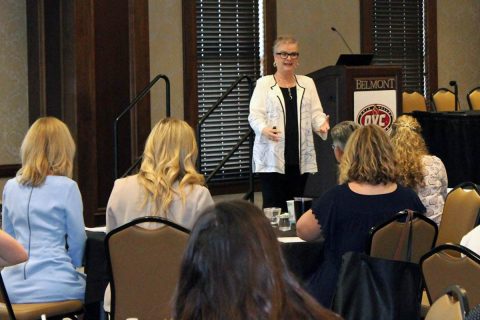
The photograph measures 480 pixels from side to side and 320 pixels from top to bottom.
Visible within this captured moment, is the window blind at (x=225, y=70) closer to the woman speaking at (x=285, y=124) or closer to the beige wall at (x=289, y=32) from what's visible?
the beige wall at (x=289, y=32)

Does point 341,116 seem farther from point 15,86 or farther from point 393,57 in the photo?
point 393,57

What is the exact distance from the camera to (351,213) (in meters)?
4.20

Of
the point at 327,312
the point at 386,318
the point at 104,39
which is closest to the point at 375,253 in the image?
the point at 386,318

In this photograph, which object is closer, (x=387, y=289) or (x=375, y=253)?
(x=387, y=289)

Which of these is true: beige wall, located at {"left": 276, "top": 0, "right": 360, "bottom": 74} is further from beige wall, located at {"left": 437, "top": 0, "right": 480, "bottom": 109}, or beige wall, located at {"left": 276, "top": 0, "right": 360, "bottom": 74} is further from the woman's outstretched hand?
the woman's outstretched hand

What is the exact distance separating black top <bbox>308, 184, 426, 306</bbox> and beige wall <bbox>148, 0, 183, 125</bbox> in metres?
5.00

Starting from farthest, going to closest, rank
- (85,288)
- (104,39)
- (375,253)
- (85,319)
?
(104,39)
(85,319)
(85,288)
(375,253)

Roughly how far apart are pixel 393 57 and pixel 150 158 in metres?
7.68

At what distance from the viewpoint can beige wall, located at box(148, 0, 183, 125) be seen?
908 cm

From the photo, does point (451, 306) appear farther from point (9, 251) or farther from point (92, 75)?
point (92, 75)

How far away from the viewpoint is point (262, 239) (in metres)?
1.79

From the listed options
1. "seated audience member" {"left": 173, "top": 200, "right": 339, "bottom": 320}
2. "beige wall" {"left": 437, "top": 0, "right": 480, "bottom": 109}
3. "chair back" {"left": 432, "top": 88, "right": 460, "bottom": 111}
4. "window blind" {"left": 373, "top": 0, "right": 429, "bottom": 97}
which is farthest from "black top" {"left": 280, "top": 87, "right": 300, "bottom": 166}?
"beige wall" {"left": 437, "top": 0, "right": 480, "bottom": 109}

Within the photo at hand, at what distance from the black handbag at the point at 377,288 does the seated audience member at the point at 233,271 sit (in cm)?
173

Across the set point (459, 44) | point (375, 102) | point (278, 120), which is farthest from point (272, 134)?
point (459, 44)
